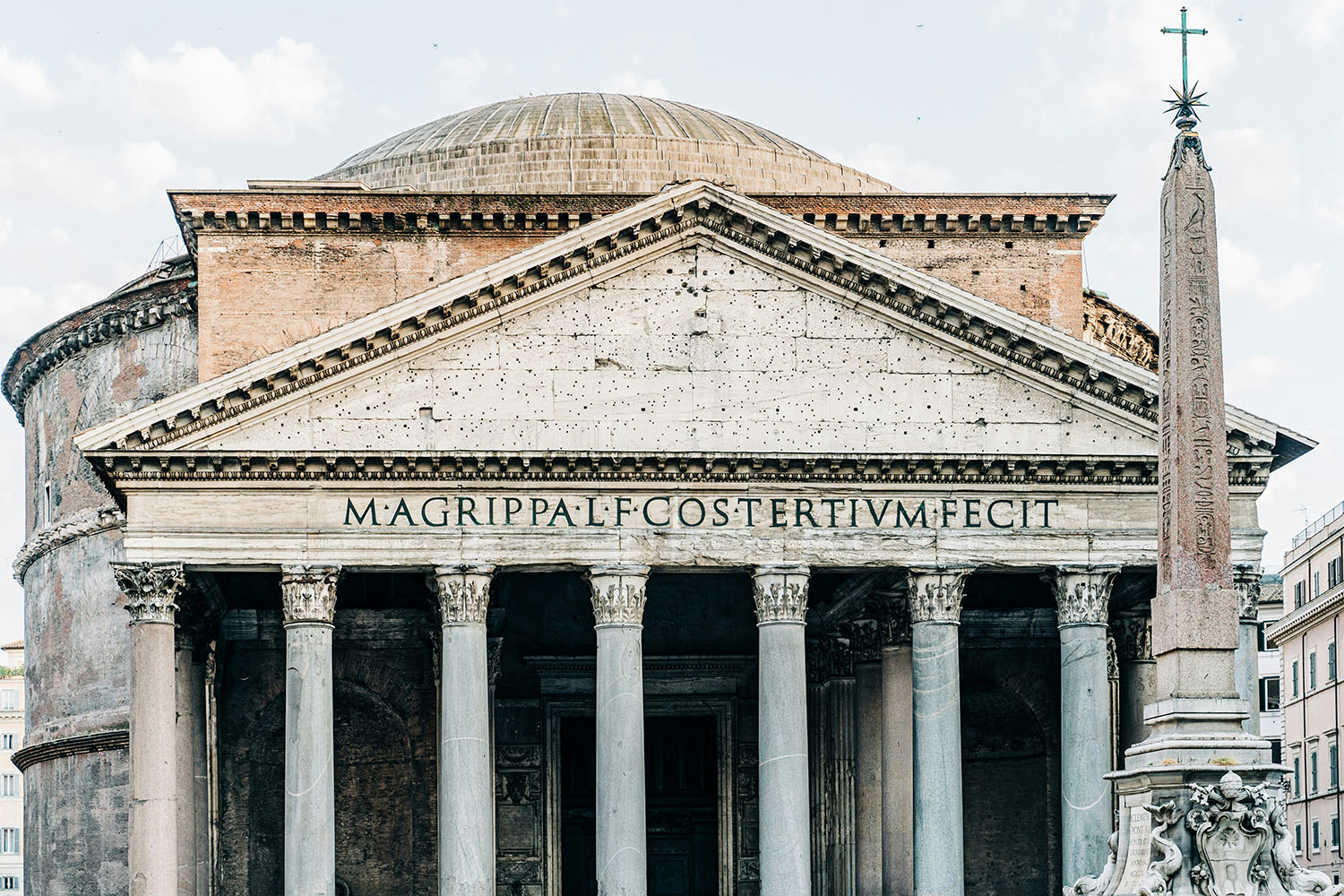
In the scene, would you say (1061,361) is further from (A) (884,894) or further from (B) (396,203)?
(B) (396,203)

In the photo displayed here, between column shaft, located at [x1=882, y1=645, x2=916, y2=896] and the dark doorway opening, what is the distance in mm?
5173

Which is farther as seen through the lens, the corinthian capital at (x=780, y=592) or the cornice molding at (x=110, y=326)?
the cornice molding at (x=110, y=326)

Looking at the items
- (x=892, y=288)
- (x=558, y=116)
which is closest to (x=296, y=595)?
(x=892, y=288)

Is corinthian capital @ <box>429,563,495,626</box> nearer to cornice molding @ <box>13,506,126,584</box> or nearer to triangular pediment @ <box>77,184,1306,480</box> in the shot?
triangular pediment @ <box>77,184,1306,480</box>

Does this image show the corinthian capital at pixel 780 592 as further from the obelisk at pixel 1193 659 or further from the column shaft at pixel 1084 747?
the obelisk at pixel 1193 659

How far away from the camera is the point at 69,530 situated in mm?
42500

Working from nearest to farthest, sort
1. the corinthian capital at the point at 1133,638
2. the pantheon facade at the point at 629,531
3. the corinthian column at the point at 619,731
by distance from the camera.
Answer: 1. the corinthian column at the point at 619,731
2. the pantheon facade at the point at 629,531
3. the corinthian capital at the point at 1133,638

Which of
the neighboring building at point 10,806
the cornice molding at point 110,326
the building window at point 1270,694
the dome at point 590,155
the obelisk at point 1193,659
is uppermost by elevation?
the dome at point 590,155

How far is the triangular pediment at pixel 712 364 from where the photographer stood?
2998cm

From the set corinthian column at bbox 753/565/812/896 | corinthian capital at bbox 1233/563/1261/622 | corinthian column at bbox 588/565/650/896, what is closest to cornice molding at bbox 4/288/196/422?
corinthian column at bbox 588/565/650/896

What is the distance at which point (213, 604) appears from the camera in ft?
106

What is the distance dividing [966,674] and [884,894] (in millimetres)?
5292

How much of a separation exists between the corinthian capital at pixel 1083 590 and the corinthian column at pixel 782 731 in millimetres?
3534

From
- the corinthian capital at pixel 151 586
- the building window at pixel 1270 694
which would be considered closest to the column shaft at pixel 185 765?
the corinthian capital at pixel 151 586
